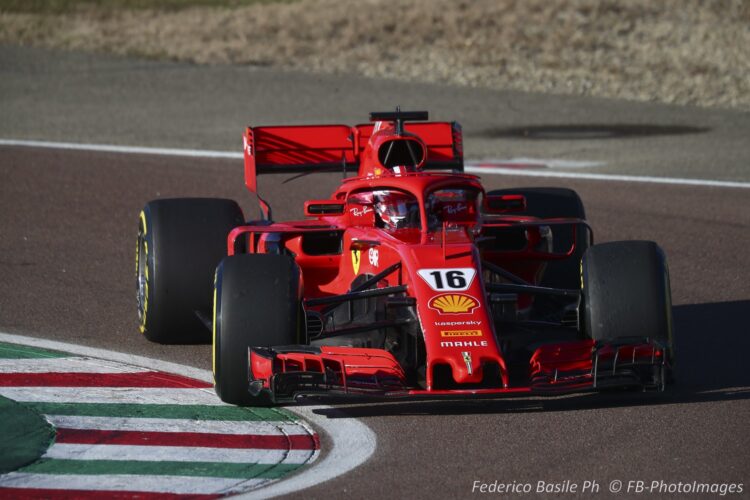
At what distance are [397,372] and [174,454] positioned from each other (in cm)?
123

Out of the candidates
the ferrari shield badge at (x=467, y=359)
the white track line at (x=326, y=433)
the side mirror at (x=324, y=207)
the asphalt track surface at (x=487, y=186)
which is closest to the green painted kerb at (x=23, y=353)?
the white track line at (x=326, y=433)

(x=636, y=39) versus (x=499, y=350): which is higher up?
(x=636, y=39)

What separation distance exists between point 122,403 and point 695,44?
60.4 feet

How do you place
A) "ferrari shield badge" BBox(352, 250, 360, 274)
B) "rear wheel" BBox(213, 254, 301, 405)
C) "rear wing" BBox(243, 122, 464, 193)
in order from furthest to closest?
"rear wing" BBox(243, 122, 464, 193)
"ferrari shield badge" BBox(352, 250, 360, 274)
"rear wheel" BBox(213, 254, 301, 405)

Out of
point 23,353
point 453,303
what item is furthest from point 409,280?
point 23,353

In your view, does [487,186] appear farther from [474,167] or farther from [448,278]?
[448,278]

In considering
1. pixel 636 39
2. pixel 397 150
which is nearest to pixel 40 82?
pixel 636 39

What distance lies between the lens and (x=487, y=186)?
14914 mm

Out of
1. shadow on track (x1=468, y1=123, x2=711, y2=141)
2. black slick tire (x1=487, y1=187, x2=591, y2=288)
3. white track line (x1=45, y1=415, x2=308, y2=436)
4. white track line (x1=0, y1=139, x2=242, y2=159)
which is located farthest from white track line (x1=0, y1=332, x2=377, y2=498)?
shadow on track (x1=468, y1=123, x2=711, y2=141)

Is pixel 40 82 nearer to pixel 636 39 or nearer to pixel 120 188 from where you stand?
pixel 120 188

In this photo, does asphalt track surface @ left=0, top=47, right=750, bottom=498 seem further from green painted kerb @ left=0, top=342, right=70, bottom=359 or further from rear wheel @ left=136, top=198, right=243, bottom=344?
green painted kerb @ left=0, top=342, right=70, bottom=359

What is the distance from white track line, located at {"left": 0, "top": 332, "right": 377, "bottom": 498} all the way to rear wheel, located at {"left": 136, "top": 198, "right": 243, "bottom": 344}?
1.07 ft

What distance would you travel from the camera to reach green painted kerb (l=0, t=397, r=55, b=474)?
662cm

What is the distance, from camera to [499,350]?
7.29m
